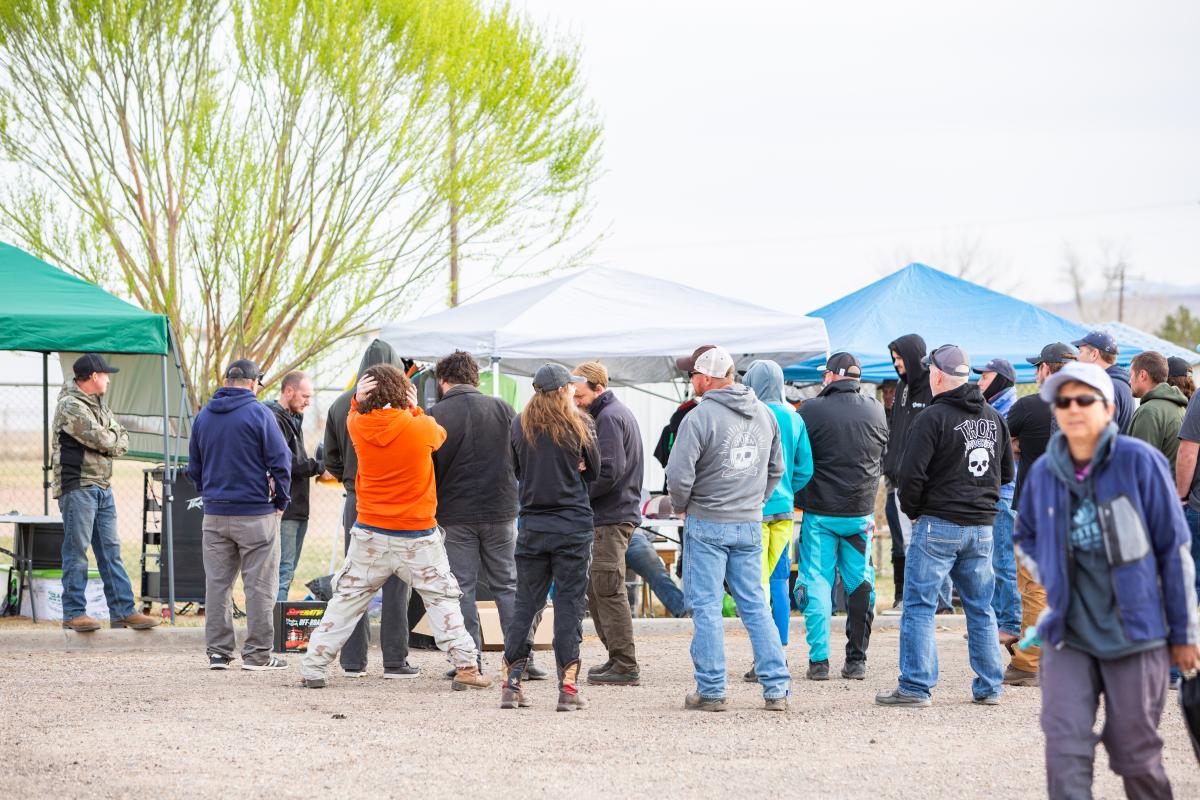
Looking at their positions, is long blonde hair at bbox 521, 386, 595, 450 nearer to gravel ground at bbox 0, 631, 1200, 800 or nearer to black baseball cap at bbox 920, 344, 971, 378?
gravel ground at bbox 0, 631, 1200, 800

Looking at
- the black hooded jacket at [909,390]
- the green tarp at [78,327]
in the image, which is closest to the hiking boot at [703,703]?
the black hooded jacket at [909,390]

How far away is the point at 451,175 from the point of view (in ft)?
55.9

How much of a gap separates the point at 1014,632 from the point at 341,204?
405 inches

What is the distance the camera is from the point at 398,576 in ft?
26.5

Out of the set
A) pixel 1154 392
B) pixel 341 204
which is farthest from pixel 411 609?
pixel 341 204

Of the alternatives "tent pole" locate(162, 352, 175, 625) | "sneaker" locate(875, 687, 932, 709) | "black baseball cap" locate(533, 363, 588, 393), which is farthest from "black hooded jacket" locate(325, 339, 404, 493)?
"sneaker" locate(875, 687, 932, 709)

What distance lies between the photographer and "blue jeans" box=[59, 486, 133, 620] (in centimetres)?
1006

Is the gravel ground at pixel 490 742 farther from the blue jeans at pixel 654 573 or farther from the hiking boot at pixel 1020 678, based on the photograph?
the blue jeans at pixel 654 573

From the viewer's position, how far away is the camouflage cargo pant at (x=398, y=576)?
7.94 m

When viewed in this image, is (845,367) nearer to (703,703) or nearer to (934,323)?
(703,703)

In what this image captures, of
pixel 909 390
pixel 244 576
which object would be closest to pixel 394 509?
pixel 244 576

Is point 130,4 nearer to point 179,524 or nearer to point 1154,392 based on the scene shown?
point 179,524

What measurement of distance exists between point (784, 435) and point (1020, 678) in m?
2.02

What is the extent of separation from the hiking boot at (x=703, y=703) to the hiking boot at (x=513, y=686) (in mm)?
890
